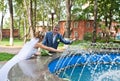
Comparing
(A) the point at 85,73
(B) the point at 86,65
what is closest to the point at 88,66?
(B) the point at 86,65

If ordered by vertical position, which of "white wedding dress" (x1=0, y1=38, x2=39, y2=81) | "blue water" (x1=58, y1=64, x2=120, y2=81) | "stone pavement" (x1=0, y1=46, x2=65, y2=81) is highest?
"white wedding dress" (x1=0, y1=38, x2=39, y2=81)

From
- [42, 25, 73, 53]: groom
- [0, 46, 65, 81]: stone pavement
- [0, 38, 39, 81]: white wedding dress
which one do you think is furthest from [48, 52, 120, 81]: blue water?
[0, 38, 39, 81]: white wedding dress

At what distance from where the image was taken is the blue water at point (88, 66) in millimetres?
10869

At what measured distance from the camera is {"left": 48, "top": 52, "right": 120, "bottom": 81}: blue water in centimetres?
1087

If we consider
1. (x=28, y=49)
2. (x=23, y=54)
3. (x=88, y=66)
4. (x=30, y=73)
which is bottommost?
(x=88, y=66)

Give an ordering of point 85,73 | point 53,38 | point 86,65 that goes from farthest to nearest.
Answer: point 86,65 → point 85,73 → point 53,38

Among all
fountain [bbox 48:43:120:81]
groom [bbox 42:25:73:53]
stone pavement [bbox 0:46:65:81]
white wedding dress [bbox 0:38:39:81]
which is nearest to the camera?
stone pavement [bbox 0:46:65:81]

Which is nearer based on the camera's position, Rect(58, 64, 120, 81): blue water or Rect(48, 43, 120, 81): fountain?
Rect(58, 64, 120, 81): blue water

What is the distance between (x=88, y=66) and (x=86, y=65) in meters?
0.15

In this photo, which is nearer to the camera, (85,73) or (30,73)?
(30,73)

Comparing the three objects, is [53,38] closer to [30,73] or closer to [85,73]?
[85,73]

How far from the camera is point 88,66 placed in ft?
46.9

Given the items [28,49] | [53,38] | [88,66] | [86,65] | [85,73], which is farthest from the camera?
[86,65]

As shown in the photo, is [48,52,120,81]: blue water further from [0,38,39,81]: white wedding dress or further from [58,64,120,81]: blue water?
[0,38,39,81]: white wedding dress
